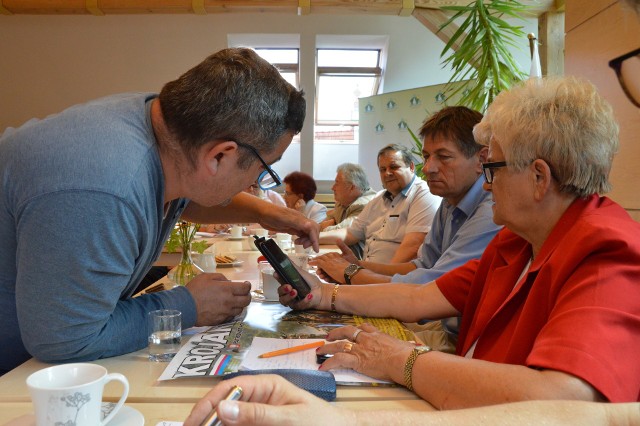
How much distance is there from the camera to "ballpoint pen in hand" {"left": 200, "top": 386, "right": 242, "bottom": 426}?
0.69 meters

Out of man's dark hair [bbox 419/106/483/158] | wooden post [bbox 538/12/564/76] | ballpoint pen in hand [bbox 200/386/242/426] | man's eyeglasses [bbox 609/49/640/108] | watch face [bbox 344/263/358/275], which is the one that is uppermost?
wooden post [bbox 538/12/564/76]

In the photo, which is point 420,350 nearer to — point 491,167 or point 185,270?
point 491,167

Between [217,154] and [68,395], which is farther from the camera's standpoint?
[217,154]

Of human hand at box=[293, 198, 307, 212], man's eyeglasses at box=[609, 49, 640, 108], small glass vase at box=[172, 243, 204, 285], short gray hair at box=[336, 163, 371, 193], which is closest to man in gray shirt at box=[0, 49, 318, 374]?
small glass vase at box=[172, 243, 204, 285]

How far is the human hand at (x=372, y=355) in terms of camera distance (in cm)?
109

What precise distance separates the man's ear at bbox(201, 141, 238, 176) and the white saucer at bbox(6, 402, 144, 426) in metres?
0.57

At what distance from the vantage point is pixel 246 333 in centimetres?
134

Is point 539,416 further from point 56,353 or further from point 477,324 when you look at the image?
point 56,353

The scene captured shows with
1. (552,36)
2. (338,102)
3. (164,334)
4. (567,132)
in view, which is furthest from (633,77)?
(338,102)

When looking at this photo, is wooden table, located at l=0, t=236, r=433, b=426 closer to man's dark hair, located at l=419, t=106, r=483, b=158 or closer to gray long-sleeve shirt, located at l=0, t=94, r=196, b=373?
gray long-sleeve shirt, located at l=0, t=94, r=196, b=373

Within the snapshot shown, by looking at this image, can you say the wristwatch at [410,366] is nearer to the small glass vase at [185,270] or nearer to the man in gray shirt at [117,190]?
the man in gray shirt at [117,190]

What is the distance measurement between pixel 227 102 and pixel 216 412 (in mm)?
723

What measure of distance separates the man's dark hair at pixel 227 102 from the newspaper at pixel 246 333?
432 millimetres

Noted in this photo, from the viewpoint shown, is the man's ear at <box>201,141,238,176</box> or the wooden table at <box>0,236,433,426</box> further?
the man's ear at <box>201,141,238,176</box>
